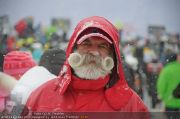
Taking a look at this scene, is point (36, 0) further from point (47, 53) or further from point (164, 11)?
point (47, 53)

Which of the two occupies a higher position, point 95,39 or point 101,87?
point 95,39

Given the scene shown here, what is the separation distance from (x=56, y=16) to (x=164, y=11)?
8.31 feet

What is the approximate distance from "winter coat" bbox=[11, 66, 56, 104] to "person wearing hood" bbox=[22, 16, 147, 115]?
8cm

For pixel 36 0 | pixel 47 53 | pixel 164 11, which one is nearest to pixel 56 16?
pixel 36 0

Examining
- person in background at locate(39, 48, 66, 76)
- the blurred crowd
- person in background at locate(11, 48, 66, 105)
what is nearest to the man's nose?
person in background at locate(11, 48, 66, 105)

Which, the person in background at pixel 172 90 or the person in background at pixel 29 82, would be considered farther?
the person in background at pixel 172 90

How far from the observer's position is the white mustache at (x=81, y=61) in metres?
2.45

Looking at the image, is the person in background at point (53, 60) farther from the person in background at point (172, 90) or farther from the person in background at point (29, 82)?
A: the person in background at point (172, 90)

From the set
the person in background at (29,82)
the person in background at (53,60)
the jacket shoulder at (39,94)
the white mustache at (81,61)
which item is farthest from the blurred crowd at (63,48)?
the white mustache at (81,61)

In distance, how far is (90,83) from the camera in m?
2.43

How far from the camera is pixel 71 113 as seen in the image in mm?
2361

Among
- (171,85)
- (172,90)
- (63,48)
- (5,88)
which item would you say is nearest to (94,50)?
(5,88)

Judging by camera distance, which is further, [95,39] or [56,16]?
[56,16]

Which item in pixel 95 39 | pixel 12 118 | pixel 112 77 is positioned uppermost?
pixel 95 39
